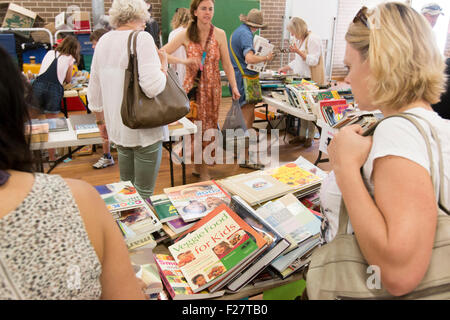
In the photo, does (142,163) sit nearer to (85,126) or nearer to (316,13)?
(85,126)

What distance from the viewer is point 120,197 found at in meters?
1.59

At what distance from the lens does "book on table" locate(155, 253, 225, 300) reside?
120cm

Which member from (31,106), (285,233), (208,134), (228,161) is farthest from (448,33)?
(31,106)

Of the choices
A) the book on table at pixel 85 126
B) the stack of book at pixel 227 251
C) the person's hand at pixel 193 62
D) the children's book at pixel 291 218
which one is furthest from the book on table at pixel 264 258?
the person's hand at pixel 193 62

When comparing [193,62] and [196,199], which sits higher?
[193,62]

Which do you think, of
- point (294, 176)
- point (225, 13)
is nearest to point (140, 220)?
point (294, 176)

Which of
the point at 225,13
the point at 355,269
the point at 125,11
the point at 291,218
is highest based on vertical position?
the point at 225,13

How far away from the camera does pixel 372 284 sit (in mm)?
859

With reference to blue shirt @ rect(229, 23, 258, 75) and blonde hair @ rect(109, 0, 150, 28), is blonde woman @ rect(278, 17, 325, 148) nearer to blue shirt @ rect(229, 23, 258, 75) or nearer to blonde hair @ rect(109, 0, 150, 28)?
blue shirt @ rect(229, 23, 258, 75)

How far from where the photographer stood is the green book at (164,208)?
156cm

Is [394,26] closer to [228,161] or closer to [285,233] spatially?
[285,233]

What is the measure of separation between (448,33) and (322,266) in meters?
10.8

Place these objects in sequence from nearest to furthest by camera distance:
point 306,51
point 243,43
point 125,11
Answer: point 125,11, point 243,43, point 306,51

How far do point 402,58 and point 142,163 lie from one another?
67.7 inches
